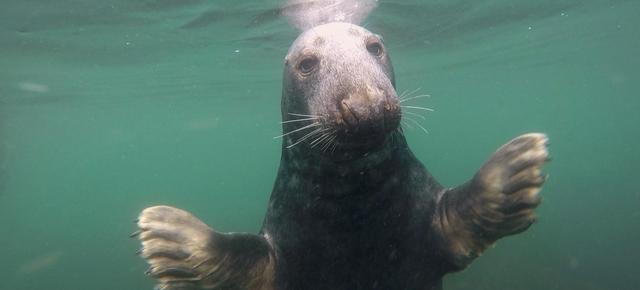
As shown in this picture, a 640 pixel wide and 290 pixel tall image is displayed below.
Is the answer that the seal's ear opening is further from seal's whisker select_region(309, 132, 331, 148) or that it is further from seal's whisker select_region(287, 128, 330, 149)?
seal's whisker select_region(309, 132, 331, 148)

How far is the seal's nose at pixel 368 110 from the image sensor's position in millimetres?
2576

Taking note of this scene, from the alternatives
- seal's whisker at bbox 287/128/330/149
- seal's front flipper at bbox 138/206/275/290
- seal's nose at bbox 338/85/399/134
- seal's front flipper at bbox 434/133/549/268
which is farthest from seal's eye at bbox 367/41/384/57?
seal's front flipper at bbox 138/206/275/290

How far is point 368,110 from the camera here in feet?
8.48

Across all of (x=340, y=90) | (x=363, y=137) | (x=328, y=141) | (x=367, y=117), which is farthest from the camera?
(x=328, y=141)

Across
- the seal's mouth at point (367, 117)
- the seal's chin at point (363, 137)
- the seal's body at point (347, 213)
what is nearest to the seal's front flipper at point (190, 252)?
the seal's body at point (347, 213)

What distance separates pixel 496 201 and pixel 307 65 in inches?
60.7

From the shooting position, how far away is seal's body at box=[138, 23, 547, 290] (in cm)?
302

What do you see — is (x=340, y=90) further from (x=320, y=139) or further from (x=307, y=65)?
(x=307, y=65)

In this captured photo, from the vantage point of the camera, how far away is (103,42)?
52.5ft

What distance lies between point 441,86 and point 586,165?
12149 millimetres

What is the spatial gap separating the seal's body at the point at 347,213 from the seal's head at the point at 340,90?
1 centimetres

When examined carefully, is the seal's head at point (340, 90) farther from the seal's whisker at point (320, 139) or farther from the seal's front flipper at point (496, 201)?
the seal's front flipper at point (496, 201)

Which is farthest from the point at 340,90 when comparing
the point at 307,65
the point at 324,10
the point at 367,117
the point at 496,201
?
the point at 324,10

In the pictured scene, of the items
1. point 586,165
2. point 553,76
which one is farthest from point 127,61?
point 553,76
